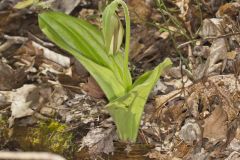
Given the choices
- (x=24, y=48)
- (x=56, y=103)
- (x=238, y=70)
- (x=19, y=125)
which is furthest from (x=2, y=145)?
(x=238, y=70)

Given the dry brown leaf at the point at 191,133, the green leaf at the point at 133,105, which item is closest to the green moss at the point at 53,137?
the green leaf at the point at 133,105

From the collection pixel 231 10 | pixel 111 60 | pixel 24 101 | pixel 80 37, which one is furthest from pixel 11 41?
pixel 231 10

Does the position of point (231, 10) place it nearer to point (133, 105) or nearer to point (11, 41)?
point (133, 105)

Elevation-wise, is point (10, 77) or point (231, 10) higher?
point (231, 10)

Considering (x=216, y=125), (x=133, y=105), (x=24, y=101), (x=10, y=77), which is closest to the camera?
(x=133, y=105)

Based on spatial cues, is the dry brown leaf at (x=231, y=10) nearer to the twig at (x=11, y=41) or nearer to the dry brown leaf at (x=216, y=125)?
the dry brown leaf at (x=216, y=125)

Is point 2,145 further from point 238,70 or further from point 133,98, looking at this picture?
point 238,70

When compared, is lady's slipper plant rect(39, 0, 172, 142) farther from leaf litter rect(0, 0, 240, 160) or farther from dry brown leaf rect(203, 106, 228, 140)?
dry brown leaf rect(203, 106, 228, 140)
